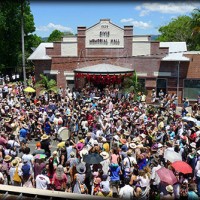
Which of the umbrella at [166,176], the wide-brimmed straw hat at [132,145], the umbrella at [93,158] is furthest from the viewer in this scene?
the wide-brimmed straw hat at [132,145]

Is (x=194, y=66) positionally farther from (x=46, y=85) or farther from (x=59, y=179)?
(x=59, y=179)

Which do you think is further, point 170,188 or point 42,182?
point 42,182

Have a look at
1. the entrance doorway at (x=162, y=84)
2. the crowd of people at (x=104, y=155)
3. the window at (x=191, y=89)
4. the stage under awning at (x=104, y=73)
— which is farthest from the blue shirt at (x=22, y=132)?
the window at (x=191, y=89)

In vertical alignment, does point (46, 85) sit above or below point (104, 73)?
below

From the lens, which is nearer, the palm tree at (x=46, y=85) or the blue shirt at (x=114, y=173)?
the blue shirt at (x=114, y=173)

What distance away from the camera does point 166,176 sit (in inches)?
311

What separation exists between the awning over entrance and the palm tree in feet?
6.64

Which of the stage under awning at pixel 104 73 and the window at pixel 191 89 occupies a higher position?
the stage under awning at pixel 104 73

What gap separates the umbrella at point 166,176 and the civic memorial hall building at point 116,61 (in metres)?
16.1

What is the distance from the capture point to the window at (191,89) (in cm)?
2442

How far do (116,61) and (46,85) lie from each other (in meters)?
5.48

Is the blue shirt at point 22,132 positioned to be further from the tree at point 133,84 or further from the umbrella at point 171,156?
the tree at point 133,84

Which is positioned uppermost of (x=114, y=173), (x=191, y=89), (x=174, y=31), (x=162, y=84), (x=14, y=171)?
(x=174, y=31)

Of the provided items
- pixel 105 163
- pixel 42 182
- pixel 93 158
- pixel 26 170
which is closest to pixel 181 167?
pixel 105 163
